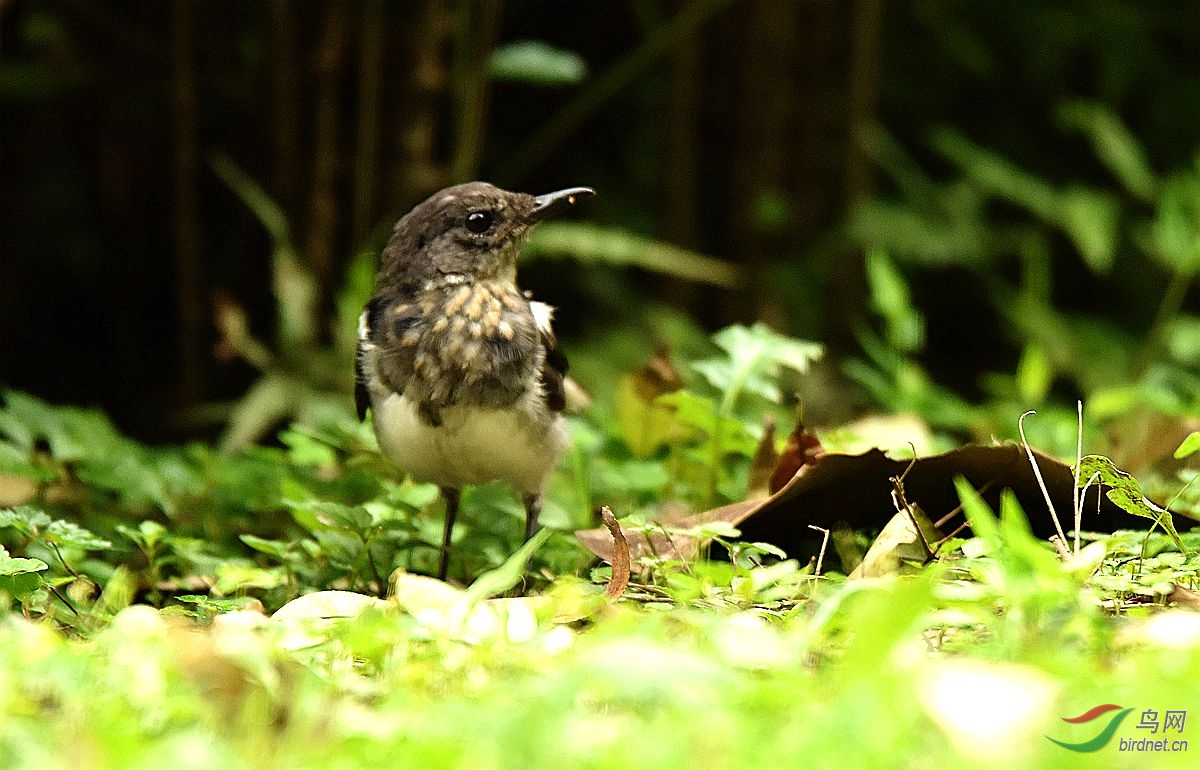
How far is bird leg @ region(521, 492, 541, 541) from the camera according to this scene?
160 inches

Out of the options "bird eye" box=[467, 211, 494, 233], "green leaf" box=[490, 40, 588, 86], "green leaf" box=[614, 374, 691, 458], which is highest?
"green leaf" box=[490, 40, 588, 86]

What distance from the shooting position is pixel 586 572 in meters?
Answer: 3.59

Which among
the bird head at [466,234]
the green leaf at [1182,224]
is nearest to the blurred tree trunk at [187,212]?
the bird head at [466,234]

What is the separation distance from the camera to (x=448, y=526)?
12.8ft

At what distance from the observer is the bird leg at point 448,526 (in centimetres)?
371

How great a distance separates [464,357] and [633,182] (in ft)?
15.5

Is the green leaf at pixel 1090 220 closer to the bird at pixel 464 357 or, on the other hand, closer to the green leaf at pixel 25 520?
the bird at pixel 464 357

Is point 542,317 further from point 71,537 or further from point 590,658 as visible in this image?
point 590,658

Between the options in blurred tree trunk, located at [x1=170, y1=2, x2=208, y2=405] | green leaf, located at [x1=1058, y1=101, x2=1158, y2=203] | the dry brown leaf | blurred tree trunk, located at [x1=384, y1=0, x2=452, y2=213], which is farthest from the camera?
green leaf, located at [x1=1058, y1=101, x2=1158, y2=203]

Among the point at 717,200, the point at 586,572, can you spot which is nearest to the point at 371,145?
the point at 717,200

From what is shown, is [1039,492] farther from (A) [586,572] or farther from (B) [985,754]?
(B) [985,754]

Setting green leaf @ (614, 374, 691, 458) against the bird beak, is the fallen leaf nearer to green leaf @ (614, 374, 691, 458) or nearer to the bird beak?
green leaf @ (614, 374, 691, 458)

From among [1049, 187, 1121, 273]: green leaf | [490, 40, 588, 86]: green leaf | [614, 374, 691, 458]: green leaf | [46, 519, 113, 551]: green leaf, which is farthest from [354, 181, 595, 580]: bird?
[1049, 187, 1121, 273]: green leaf

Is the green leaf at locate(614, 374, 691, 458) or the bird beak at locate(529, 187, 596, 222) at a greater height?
the bird beak at locate(529, 187, 596, 222)
